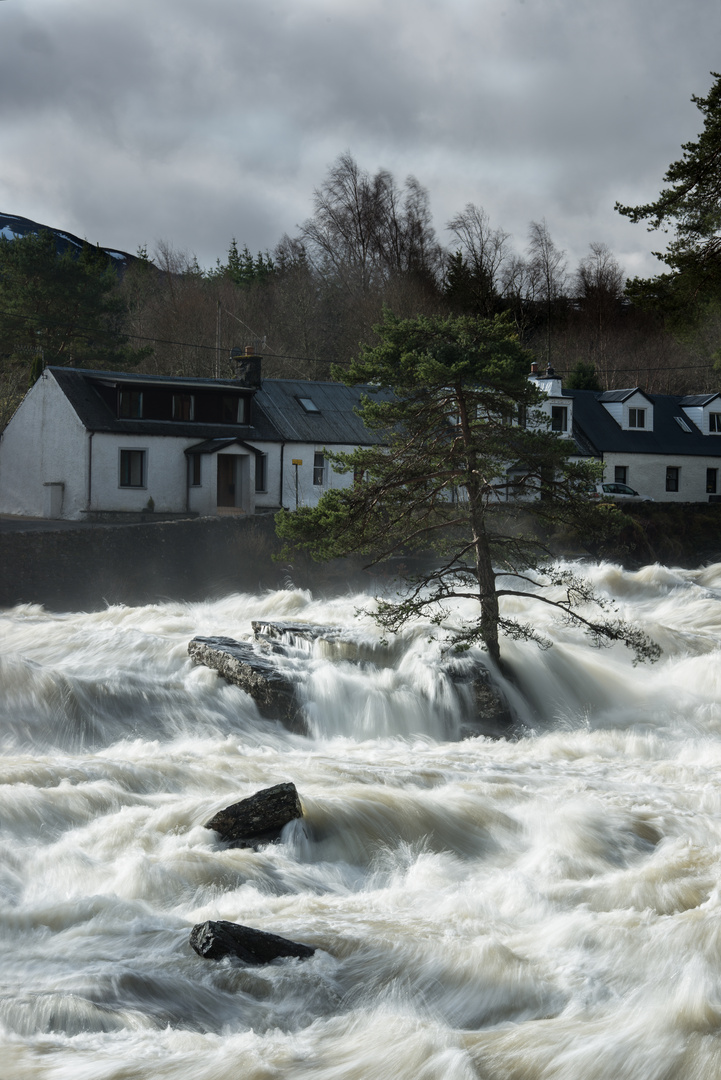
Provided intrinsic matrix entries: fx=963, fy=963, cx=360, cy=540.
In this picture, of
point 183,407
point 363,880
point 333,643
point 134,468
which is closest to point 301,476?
point 183,407

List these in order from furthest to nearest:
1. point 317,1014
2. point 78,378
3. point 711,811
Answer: point 78,378
point 711,811
point 317,1014

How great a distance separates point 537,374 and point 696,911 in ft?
125

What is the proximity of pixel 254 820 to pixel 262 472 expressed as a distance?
29.0m

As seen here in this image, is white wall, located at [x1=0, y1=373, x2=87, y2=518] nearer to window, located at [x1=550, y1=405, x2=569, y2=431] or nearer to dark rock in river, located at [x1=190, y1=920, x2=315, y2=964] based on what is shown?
window, located at [x1=550, y1=405, x2=569, y2=431]

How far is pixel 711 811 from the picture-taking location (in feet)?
36.4

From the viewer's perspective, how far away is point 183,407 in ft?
122

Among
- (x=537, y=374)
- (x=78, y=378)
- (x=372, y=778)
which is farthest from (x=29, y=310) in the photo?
(x=372, y=778)

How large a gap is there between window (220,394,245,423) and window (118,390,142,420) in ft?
10.9

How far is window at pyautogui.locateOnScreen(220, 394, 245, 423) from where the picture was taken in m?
37.8

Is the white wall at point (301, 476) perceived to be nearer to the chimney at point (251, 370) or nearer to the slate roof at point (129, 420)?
the slate roof at point (129, 420)

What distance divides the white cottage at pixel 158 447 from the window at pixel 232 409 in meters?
0.04

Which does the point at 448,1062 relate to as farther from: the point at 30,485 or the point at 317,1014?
the point at 30,485

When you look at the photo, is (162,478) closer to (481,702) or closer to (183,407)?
(183,407)

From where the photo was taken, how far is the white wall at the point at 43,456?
114 feet
